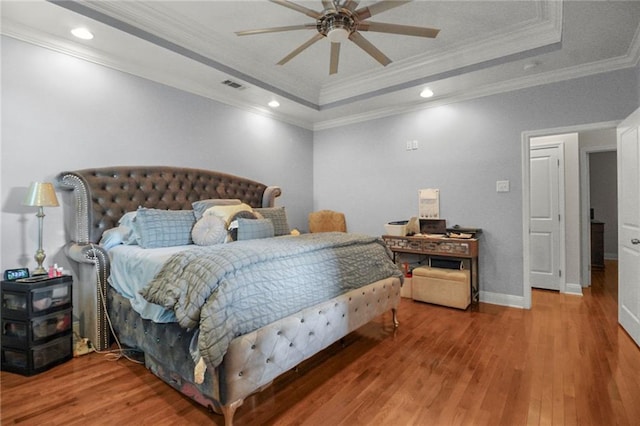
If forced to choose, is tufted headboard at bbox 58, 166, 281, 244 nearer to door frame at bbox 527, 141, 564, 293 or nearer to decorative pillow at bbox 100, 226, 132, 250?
decorative pillow at bbox 100, 226, 132, 250

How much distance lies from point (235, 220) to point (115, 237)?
3.36 ft

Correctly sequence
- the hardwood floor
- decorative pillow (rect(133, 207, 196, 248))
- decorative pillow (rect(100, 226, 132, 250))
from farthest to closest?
decorative pillow (rect(100, 226, 132, 250)), decorative pillow (rect(133, 207, 196, 248)), the hardwood floor

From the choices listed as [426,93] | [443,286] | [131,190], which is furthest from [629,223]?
[131,190]

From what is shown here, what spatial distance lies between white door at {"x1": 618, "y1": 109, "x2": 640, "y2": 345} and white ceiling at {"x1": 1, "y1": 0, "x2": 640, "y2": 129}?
32.3 inches

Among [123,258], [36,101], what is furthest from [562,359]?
[36,101]

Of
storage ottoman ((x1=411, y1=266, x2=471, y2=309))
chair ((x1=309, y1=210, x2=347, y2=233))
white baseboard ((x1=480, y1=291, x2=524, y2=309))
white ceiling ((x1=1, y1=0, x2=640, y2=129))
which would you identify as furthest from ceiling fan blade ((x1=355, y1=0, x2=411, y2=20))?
white baseboard ((x1=480, y1=291, x2=524, y2=309))

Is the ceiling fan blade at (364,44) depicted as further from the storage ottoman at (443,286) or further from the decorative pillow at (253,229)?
the storage ottoman at (443,286)

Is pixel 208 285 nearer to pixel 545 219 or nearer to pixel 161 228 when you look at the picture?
pixel 161 228

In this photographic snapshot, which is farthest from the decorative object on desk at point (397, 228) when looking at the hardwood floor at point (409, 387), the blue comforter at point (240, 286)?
the blue comforter at point (240, 286)

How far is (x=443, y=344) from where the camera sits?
2.66m

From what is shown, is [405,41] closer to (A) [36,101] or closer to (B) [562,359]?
(B) [562,359]

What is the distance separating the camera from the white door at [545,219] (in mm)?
4289

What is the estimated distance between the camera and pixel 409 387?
2023 millimetres

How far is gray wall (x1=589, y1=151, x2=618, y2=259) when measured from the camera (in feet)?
22.3
